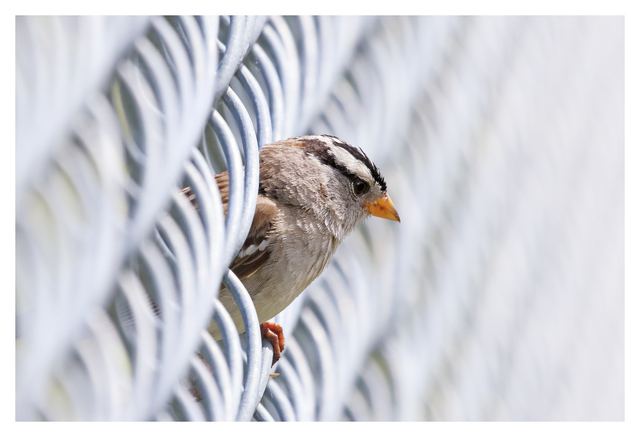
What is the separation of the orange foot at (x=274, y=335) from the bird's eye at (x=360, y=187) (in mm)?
411

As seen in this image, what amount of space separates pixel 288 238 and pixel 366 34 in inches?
14.2

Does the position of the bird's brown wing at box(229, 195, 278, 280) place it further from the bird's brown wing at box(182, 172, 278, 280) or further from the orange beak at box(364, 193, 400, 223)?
the orange beak at box(364, 193, 400, 223)

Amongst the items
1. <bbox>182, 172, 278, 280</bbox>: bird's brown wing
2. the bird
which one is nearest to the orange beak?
the bird

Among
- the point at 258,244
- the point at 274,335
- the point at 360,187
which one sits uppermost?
the point at 360,187

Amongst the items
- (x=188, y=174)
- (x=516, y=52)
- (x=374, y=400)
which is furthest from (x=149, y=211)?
(x=516, y=52)

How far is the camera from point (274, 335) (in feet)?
2.67

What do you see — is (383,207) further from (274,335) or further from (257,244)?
(274,335)

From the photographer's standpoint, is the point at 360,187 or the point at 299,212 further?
the point at 360,187

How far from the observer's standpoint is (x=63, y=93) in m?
0.41

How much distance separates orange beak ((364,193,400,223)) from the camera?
3.74 feet

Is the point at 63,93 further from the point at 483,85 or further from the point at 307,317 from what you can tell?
the point at 483,85

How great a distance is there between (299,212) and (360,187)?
A: 19 centimetres

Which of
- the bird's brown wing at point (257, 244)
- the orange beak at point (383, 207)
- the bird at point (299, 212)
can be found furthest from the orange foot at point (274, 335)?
the orange beak at point (383, 207)

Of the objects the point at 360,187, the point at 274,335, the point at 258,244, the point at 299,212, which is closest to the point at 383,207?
the point at 360,187
